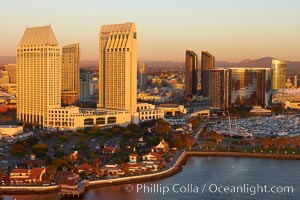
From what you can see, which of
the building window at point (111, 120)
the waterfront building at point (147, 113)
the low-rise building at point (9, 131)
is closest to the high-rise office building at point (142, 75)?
the waterfront building at point (147, 113)

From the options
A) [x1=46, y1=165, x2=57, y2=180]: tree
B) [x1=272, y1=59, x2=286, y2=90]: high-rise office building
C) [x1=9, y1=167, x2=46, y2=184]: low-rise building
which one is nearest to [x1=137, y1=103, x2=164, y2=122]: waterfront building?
[x1=46, y1=165, x2=57, y2=180]: tree

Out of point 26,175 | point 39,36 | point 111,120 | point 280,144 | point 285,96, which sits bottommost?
point 26,175

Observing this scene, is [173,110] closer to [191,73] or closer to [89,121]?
[89,121]

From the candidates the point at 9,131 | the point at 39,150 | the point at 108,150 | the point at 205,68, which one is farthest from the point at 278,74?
the point at 39,150

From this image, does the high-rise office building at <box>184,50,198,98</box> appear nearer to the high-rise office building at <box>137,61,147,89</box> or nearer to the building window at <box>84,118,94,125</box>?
the high-rise office building at <box>137,61,147,89</box>

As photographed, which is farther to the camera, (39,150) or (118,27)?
(118,27)
